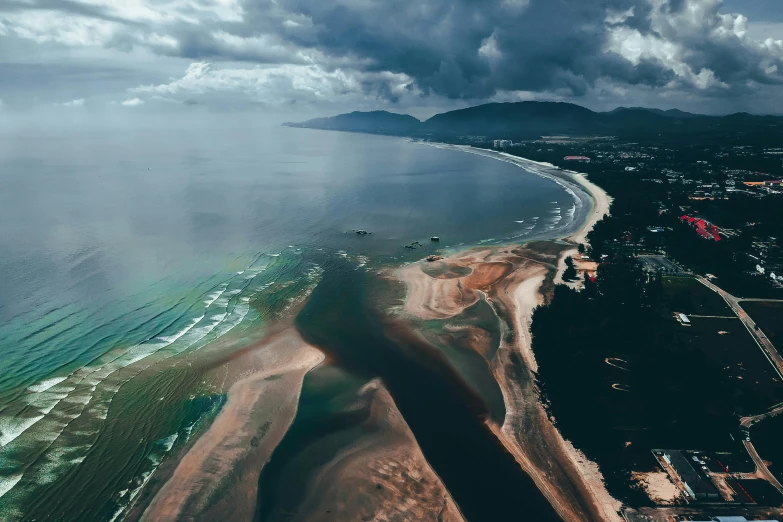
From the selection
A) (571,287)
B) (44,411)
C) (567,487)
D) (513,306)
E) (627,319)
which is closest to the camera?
(567,487)

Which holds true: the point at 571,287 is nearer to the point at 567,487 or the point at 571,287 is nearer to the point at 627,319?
the point at 627,319

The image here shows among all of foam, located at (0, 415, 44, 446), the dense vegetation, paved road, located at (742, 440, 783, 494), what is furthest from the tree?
foam, located at (0, 415, 44, 446)

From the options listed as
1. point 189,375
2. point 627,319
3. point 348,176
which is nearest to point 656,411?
point 627,319

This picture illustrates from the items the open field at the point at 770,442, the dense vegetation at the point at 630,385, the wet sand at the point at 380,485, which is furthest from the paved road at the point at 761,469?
the wet sand at the point at 380,485

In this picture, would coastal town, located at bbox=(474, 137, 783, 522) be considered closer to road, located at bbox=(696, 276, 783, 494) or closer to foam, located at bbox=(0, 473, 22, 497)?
road, located at bbox=(696, 276, 783, 494)

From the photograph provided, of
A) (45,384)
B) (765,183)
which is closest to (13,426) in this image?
(45,384)

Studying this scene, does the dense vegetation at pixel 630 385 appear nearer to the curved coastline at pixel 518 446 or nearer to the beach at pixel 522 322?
the curved coastline at pixel 518 446
